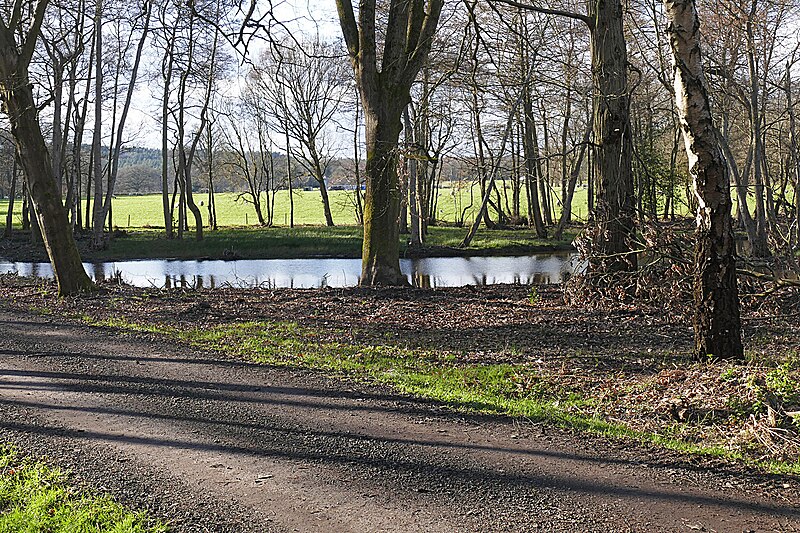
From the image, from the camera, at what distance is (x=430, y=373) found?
7770 mm

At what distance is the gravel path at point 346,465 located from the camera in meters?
4.24

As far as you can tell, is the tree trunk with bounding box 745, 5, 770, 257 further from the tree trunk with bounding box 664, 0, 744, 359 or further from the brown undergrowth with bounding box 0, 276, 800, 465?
the tree trunk with bounding box 664, 0, 744, 359

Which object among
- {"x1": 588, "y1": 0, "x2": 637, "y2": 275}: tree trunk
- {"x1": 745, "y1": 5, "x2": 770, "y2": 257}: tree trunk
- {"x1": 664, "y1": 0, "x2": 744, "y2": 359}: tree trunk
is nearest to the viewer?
{"x1": 664, "y1": 0, "x2": 744, "y2": 359}: tree trunk

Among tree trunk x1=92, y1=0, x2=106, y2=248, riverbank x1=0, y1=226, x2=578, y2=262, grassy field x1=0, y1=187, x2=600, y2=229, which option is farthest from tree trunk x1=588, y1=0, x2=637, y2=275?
grassy field x1=0, y1=187, x2=600, y2=229

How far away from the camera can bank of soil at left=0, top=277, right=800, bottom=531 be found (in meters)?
4.32

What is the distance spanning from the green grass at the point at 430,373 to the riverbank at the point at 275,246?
18.4 m

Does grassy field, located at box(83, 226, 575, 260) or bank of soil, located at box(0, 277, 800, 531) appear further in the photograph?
grassy field, located at box(83, 226, 575, 260)

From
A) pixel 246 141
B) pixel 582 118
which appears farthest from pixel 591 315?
pixel 246 141

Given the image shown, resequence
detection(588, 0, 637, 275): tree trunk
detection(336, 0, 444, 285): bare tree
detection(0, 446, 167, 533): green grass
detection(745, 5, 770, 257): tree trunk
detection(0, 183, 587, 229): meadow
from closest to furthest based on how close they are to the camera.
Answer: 1. detection(0, 446, 167, 533): green grass
2. detection(588, 0, 637, 275): tree trunk
3. detection(336, 0, 444, 285): bare tree
4. detection(745, 5, 770, 257): tree trunk
5. detection(0, 183, 587, 229): meadow

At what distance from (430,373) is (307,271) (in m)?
17.5

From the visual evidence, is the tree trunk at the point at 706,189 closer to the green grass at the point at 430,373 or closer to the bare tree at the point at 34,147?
the green grass at the point at 430,373

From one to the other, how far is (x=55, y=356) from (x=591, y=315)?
7024mm

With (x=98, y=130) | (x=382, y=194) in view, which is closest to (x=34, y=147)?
(x=382, y=194)

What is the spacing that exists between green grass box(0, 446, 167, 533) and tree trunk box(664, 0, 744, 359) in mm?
5075
